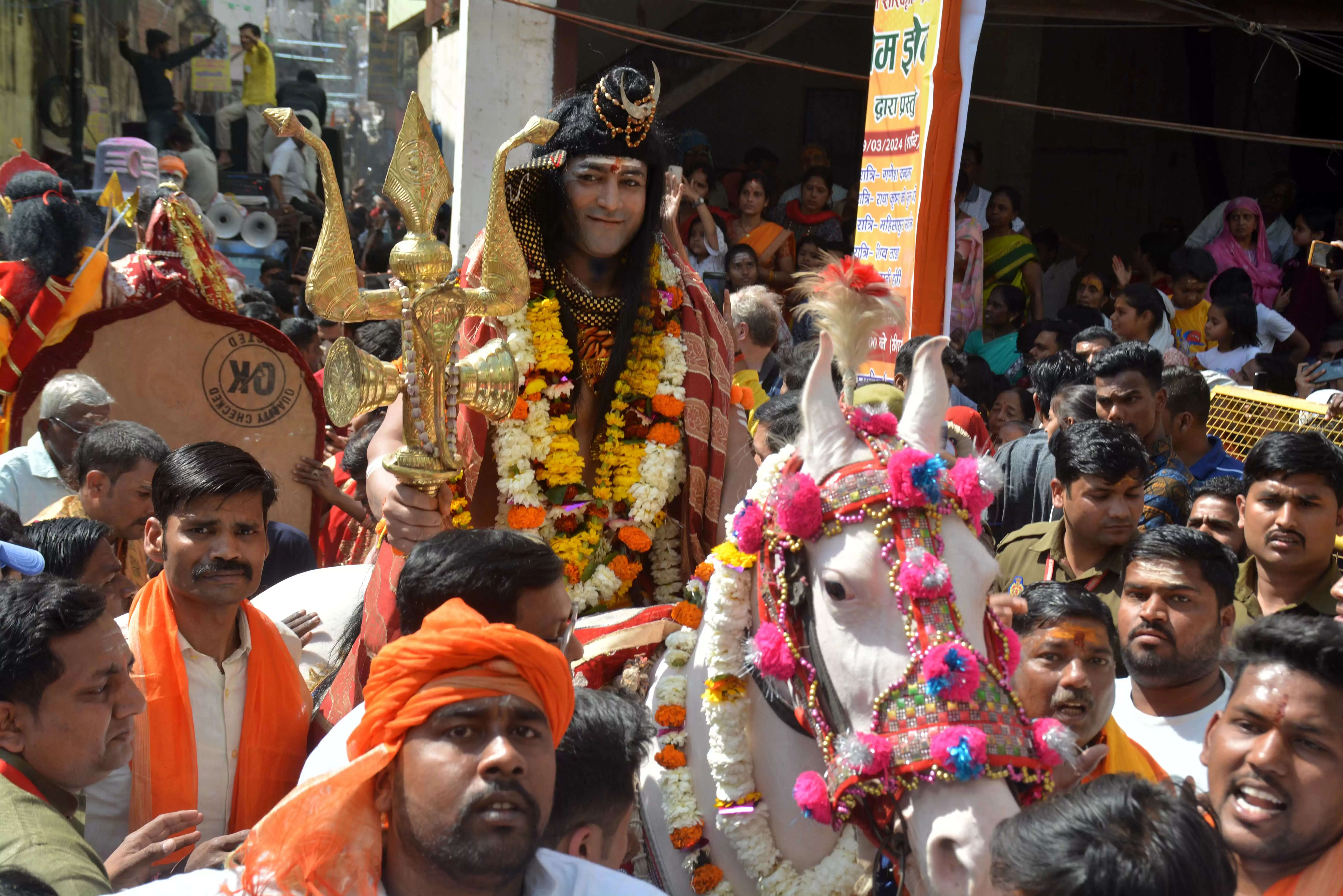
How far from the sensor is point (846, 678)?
2723 mm

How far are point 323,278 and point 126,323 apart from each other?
3169 millimetres

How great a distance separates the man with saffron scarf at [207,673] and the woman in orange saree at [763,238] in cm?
720

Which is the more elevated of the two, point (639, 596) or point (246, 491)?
point (246, 491)

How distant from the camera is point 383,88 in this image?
3453 centimetres

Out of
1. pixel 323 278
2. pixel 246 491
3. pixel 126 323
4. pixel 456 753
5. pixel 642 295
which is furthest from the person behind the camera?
pixel 126 323

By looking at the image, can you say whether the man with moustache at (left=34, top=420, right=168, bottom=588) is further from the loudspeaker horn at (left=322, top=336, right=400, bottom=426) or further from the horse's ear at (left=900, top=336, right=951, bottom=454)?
the horse's ear at (left=900, top=336, right=951, bottom=454)

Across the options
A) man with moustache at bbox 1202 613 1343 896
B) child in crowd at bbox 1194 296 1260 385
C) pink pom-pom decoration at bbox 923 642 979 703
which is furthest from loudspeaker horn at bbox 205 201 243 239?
man with moustache at bbox 1202 613 1343 896

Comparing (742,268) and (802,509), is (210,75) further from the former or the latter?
(802,509)

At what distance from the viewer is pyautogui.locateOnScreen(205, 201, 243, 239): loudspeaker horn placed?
13742 mm

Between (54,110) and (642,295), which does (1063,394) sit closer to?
(642,295)

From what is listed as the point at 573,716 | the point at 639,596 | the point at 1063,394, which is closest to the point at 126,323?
the point at 639,596

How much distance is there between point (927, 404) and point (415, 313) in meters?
1.19

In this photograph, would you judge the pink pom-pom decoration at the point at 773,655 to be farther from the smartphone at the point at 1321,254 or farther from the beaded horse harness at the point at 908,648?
the smartphone at the point at 1321,254

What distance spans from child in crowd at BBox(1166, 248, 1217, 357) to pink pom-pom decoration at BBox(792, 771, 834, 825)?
24.0 ft
